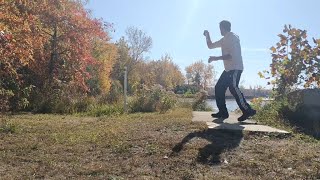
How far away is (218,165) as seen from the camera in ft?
11.5

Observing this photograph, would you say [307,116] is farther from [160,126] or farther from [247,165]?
[247,165]

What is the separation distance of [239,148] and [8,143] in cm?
263

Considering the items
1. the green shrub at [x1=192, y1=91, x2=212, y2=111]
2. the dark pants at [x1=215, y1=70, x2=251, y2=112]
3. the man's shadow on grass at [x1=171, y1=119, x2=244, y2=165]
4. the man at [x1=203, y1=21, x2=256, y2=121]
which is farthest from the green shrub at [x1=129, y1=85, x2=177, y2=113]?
the man's shadow on grass at [x1=171, y1=119, x2=244, y2=165]

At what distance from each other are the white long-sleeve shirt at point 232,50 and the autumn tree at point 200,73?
2704 inches

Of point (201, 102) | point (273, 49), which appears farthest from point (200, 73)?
point (273, 49)

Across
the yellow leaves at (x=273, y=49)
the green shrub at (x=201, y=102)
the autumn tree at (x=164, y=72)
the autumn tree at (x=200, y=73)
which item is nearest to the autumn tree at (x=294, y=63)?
the yellow leaves at (x=273, y=49)

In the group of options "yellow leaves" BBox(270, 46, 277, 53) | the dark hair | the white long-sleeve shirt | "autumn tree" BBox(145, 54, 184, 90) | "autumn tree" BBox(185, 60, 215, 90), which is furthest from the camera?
"autumn tree" BBox(185, 60, 215, 90)

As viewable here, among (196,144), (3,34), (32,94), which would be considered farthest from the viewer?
(32,94)

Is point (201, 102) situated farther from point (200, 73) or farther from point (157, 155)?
point (200, 73)

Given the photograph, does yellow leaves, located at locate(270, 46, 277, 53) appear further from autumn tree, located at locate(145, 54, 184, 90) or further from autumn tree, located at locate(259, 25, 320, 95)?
autumn tree, located at locate(145, 54, 184, 90)

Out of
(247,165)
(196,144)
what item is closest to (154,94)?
(196,144)

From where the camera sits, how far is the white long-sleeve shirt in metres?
5.76

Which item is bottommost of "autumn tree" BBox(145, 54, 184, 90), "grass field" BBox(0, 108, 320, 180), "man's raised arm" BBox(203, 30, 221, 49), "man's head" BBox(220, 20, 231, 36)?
"grass field" BBox(0, 108, 320, 180)

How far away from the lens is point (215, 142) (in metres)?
4.27
